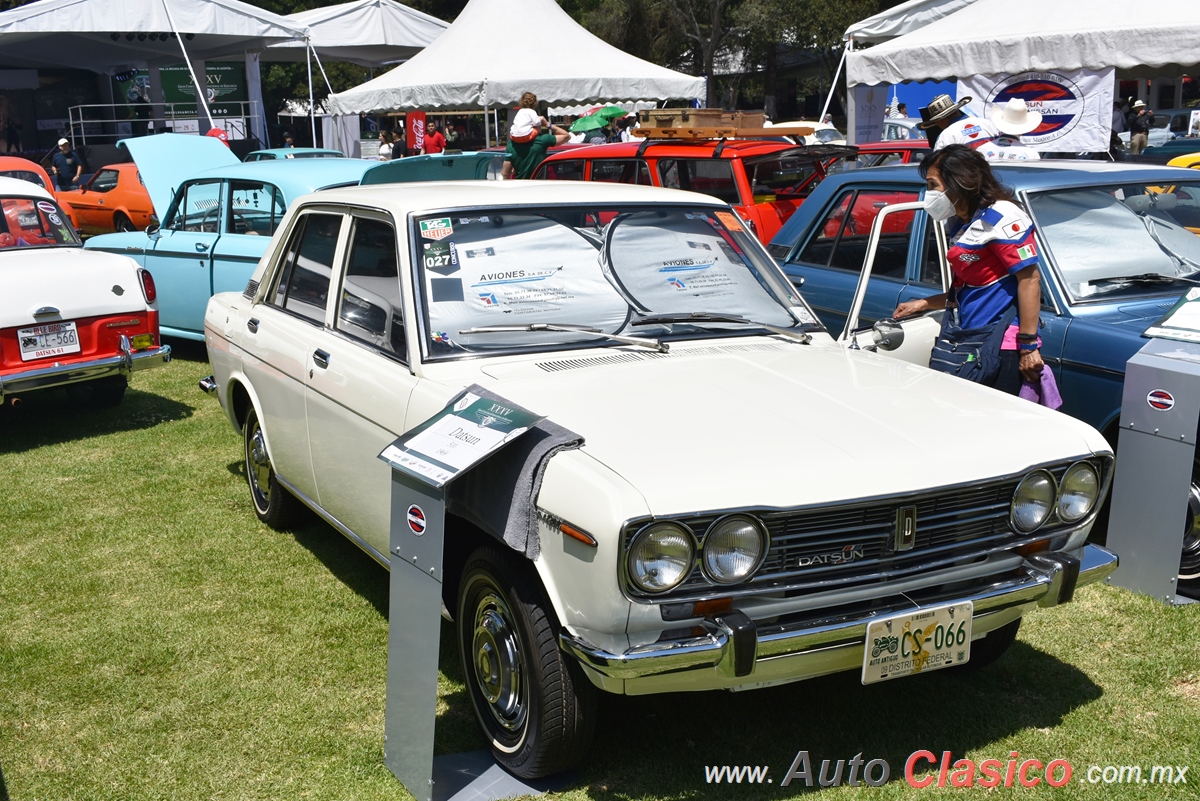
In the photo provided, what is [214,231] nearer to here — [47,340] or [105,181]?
[47,340]

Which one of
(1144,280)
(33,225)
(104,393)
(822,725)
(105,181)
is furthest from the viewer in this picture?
(105,181)

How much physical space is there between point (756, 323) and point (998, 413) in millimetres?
1115

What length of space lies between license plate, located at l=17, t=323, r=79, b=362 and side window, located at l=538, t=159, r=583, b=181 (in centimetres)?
482

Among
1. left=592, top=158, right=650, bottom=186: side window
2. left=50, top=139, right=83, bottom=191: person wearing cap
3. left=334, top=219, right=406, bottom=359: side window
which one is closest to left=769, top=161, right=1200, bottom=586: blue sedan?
left=334, top=219, right=406, bottom=359: side window

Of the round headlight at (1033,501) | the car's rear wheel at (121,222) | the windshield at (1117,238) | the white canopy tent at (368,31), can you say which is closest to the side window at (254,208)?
the windshield at (1117,238)

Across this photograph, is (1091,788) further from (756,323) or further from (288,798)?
(288,798)

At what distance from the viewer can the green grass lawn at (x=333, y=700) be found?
3525 millimetres

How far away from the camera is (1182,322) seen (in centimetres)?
470

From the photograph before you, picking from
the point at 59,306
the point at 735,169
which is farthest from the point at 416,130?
the point at 59,306

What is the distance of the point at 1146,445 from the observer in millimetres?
4609

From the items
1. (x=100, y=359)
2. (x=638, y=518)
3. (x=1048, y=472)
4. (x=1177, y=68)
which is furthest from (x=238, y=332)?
(x=1177, y=68)

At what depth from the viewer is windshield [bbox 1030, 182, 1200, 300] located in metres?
5.31

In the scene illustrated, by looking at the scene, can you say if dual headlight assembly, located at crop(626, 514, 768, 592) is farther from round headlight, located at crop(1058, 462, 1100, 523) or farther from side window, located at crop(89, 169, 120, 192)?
side window, located at crop(89, 169, 120, 192)

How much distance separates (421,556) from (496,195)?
1.70m
